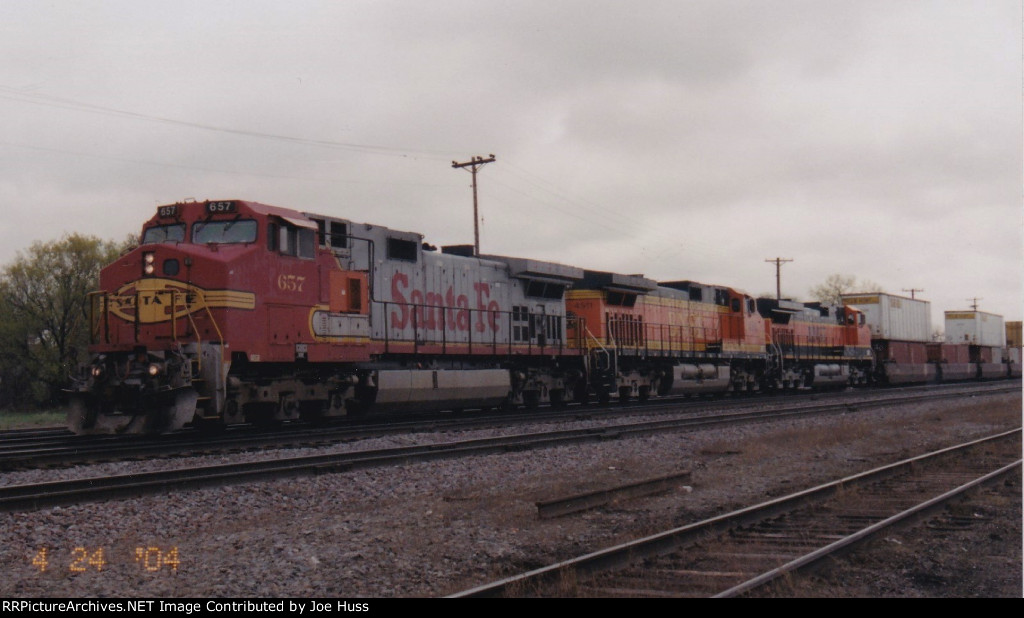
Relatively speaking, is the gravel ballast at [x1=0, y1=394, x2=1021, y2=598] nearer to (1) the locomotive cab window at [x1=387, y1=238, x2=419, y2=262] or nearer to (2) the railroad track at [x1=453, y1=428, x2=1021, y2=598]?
(2) the railroad track at [x1=453, y1=428, x2=1021, y2=598]

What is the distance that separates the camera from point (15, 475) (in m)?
9.34

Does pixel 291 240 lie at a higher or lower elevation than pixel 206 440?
higher

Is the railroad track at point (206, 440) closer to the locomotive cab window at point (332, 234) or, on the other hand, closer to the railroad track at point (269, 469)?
the railroad track at point (269, 469)

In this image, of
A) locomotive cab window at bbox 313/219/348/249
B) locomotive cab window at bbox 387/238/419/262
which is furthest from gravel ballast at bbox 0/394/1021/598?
locomotive cab window at bbox 387/238/419/262

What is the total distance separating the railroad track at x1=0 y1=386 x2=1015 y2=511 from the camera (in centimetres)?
788

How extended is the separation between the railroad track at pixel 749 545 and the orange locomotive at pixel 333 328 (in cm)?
768

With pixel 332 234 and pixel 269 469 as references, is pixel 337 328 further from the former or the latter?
pixel 269 469

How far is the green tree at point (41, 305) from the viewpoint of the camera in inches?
1612

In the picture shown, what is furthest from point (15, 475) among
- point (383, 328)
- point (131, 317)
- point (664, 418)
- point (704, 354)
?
point (704, 354)

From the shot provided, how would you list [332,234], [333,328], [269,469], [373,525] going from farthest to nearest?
[332,234]
[333,328]
[269,469]
[373,525]

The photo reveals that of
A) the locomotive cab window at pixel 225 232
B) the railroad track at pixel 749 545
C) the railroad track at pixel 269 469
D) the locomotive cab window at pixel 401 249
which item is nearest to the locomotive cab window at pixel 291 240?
the locomotive cab window at pixel 225 232

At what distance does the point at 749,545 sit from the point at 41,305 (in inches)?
1772

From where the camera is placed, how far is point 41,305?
144 ft

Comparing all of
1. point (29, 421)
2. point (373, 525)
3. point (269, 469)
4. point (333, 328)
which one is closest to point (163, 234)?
point (333, 328)
